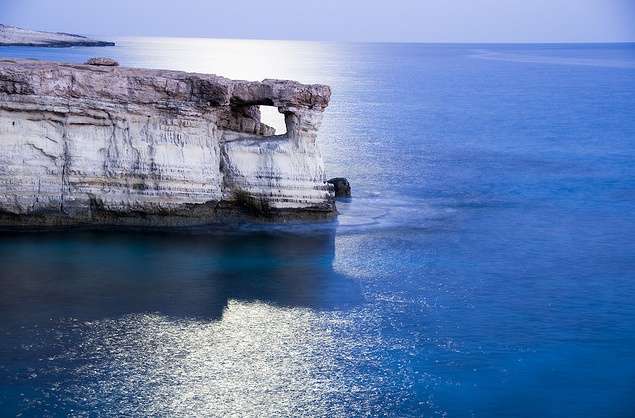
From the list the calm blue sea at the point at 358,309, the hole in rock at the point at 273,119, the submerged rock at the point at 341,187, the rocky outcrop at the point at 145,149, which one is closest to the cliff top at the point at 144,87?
the rocky outcrop at the point at 145,149

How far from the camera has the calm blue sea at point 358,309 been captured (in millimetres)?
A: 15750

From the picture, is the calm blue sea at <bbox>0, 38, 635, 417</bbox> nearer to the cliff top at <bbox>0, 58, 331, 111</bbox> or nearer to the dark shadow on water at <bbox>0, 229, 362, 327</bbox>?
the dark shadow on water at <bbox>0, 229, 362, 327</bbox>

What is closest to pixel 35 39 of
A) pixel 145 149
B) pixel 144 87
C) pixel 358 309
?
pixel 144 87

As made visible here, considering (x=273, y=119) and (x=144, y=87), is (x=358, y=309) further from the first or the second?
(x=273, y=119)

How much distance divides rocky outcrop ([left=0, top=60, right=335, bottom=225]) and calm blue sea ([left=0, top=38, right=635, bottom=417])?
80 cm

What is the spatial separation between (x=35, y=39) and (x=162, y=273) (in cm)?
10235

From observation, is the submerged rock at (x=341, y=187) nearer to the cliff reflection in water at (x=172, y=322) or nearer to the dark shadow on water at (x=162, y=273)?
the dark shadow on water at (x=162, y=273)

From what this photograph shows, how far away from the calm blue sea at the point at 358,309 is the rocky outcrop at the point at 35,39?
274ft

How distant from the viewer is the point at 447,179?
1325 inches

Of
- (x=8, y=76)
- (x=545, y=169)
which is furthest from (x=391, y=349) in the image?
(x=545, y=169)

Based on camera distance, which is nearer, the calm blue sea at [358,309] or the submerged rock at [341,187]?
the calm blue sea at [358,309]

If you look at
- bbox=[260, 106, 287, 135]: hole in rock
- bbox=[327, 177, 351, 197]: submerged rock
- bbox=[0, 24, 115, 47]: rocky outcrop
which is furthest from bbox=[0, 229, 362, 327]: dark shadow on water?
bbox=[0, 24, 115, 47]: rocky outcrop

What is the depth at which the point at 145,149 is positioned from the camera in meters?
24.0

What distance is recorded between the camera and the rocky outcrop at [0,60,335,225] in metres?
23.4
